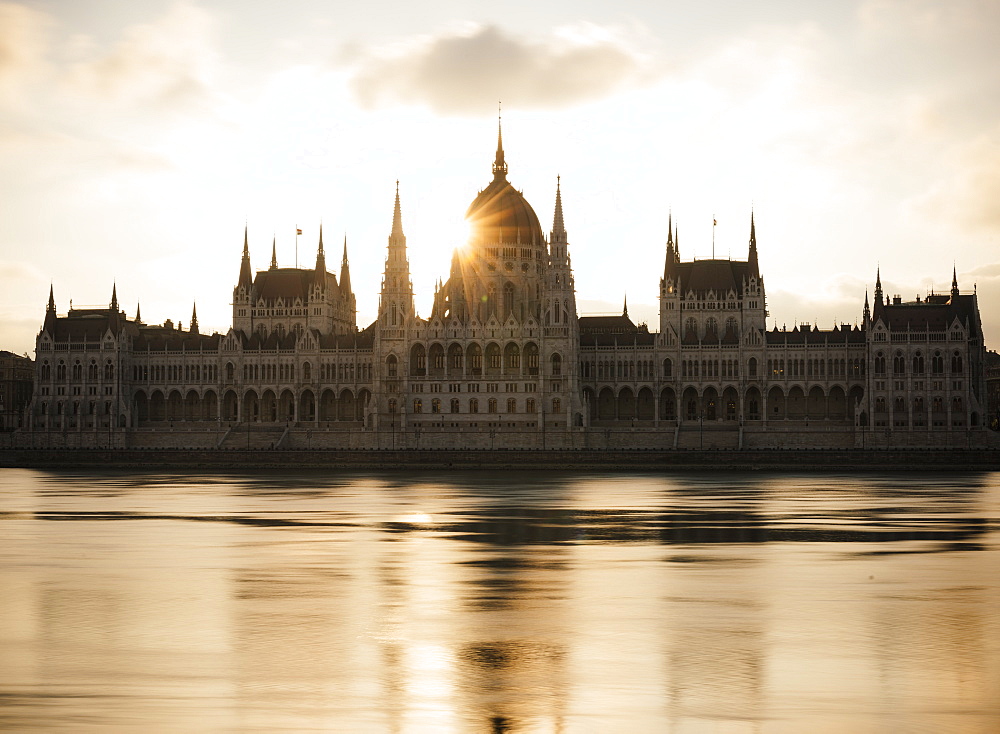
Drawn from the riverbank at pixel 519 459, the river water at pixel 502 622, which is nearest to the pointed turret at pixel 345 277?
the riverbank at pixel 519 459

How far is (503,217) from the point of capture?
15000 centimetres

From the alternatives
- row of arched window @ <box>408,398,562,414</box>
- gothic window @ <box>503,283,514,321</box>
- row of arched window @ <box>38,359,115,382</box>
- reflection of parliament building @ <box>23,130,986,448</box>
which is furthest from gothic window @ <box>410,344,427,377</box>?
row of arched window @ <box>38,359,115,382</box>

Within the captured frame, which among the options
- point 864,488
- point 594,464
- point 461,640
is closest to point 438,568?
point 461,640

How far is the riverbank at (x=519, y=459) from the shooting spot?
99.8m

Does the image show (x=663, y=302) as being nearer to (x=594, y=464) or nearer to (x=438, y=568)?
(x=594, y=464)

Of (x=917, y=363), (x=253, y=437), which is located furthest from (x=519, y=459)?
(x=917, y=363)

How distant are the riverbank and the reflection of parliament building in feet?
52.8

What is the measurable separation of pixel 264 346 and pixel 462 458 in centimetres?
4606

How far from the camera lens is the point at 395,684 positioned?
2016 cm

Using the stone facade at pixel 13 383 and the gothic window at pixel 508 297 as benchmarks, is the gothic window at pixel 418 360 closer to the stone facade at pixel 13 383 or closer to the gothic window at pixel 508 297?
the gothic window at pixel 508 297

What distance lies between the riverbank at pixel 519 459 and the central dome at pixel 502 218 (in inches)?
1705

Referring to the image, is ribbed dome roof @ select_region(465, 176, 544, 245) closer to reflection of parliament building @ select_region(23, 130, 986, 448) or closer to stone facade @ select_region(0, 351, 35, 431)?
reflection of parliament building @ select_region(23, 130, 986, 448)

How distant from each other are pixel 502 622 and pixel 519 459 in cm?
8105

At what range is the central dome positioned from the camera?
14825 centimetres
